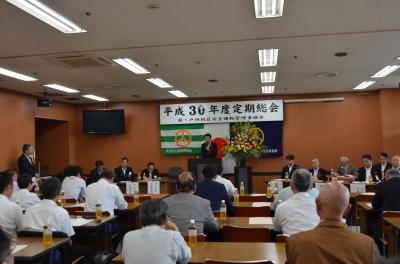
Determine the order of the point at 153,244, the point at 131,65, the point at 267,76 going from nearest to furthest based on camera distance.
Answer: the point at 153,244
the point at 131,65
the point at 267,76

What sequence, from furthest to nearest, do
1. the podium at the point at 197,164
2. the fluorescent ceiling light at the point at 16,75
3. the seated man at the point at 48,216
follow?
the podium at the point at 197,164
the fluorescent ceiling light at the point at 16,75
the seated man at the point at 48,216

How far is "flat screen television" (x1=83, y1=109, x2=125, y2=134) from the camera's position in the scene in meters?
13.2

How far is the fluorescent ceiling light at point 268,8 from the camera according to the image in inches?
189

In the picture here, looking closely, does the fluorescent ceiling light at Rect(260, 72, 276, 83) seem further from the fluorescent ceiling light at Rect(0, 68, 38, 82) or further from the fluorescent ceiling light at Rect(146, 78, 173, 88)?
the fluorescent ceiling light at Rect(0, 68, 38, 82)

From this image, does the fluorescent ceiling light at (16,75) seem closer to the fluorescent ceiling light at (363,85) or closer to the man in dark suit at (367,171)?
the man in dark suit at (367,171)

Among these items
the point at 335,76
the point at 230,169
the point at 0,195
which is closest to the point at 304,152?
the point at 230,169

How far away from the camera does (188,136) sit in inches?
512

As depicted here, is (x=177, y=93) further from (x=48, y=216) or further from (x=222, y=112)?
(x=48, y=216)

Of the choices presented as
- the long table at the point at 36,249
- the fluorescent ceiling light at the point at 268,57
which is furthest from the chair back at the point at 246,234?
the fluorescent ceiling light at the point at 268,57

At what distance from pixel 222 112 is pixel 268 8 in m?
7.88

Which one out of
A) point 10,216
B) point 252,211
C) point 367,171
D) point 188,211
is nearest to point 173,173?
point 367,171

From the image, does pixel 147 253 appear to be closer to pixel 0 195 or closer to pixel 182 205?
pixel 182 205

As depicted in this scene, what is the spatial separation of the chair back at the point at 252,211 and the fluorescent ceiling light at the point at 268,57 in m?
3.16

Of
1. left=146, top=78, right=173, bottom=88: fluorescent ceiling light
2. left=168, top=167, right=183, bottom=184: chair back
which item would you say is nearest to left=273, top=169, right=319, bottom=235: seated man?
left=146, top=78, right=173, bottom=88: fluorescent ceiling light
